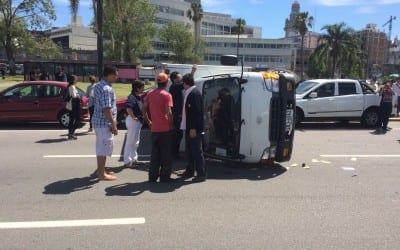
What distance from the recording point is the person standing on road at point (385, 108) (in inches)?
551

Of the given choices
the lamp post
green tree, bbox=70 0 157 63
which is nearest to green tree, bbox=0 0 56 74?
green tree, bbox=70 0 157 63

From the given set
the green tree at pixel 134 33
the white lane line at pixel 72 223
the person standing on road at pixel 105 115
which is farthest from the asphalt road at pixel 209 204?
the green tree at pixel 134 33

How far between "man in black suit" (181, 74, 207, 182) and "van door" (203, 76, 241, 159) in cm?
89

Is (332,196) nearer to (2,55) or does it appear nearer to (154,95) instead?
(154,95)

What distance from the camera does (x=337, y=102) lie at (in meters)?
14.9

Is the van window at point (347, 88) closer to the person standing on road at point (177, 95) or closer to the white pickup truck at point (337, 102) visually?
the white pickup truck at point (337, 102)

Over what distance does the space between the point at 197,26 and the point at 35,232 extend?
10093 centimetres

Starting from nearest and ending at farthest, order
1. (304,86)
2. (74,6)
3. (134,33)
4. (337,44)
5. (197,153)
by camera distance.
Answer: (197,153), (304,86), (74,6), (134,33), (337,44)

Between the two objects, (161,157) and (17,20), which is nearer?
(161,157)

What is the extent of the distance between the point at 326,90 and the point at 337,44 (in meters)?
60.7

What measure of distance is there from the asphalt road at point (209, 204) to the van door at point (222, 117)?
368mm

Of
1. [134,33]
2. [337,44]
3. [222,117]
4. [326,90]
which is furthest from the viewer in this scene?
[337,44]

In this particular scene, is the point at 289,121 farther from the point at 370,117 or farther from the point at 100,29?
the point at 100,29

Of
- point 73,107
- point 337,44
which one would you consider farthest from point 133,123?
point 337,44
